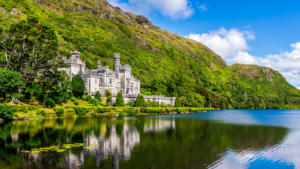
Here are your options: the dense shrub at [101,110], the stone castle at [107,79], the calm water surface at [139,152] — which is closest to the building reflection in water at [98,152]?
→ the calm water surface at [139,152]

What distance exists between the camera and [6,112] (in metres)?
38.2

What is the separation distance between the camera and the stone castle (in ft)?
230

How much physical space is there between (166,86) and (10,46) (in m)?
71.9

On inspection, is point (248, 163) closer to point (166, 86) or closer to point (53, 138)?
point (53, 138)

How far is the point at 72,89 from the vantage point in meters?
59.9

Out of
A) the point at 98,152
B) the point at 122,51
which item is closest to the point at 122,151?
the point at 98,152

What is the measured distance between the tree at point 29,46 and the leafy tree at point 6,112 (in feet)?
35.8

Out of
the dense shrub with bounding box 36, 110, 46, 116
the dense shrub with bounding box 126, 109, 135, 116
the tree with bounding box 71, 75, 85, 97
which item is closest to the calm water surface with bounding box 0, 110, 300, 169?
the dense shrub with bounding box 36, 110, 46, 116

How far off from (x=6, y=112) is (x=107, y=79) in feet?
124

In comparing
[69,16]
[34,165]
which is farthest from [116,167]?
[69,16]

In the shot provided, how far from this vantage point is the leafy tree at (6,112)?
38066 millimetres

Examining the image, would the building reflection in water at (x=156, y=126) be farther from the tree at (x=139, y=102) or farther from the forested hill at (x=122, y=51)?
the forested hill at (x=122, y=51)

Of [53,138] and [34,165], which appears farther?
[53,138]

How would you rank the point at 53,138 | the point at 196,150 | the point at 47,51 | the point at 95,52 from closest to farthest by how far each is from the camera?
the point at 196,150, the point at 53,138, the point at 47,51, the point at 95,52
